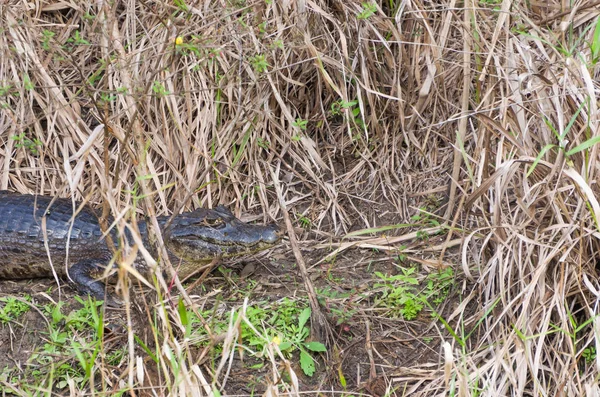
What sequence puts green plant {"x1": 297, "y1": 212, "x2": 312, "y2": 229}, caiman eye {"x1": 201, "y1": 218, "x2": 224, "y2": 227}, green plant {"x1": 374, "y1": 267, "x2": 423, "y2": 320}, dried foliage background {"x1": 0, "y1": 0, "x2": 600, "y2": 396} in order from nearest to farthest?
green plant {"x1": 374, "y1": 267, "x2": 423, "y2": 320}
dried foliage background {"x1": 0, "y1": 0, "x2": 600, "y2": 396}
caiman eye {"x1": 201, "y1": 218, "x2": 224, "y2": 227}
green plant {"x1": 297, "y1": 212, "x2": 312, "y2": 229}

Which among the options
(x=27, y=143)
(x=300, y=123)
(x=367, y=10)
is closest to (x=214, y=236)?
(x=300, y=123)

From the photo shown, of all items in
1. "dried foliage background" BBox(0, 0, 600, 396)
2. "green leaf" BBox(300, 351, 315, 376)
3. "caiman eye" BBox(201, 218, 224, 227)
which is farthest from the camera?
"caiman eye" BBox(201, 218, 224, 227)

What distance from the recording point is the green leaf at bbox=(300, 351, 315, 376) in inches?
138

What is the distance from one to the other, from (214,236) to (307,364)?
123cm

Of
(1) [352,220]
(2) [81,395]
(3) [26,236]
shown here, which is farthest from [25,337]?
(1) [352,220]

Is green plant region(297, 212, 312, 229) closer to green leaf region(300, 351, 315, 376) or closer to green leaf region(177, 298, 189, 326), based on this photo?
green leaf region(300, 351, 315, 376)

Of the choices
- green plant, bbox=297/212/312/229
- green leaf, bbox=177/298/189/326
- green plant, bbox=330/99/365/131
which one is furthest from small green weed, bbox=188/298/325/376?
green plant, bbox=330/99/365/131

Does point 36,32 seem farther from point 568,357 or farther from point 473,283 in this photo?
point 568,357

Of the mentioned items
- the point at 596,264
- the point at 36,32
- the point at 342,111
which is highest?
the point at 36,32

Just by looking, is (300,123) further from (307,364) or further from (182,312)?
(182,312)

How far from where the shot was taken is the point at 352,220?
4699 millimetres

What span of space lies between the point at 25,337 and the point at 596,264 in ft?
8.47

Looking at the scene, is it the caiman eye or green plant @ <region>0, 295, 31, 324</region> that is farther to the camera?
the caiman eye

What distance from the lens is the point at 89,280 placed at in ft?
14.5
